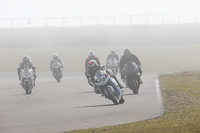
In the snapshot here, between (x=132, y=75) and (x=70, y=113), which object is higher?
(x=132, y=75)

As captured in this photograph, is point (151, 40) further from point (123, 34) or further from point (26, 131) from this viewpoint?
point (26, 131)

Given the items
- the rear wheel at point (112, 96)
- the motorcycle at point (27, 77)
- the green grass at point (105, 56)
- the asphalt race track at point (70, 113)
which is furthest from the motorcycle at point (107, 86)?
the green grass at point (105, 56)

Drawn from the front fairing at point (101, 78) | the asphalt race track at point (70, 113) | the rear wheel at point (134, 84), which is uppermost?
the front fairing at point (101, 78)

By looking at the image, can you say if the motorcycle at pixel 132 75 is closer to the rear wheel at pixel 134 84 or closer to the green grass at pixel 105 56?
the rear wheel at pixel 134 84

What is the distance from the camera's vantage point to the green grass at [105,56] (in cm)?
5331

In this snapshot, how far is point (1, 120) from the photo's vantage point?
13.2 meters

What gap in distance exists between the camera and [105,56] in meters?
59.3

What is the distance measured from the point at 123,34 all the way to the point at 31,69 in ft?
167

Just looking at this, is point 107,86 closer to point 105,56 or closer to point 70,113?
point 70,113

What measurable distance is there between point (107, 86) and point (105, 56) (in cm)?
4356

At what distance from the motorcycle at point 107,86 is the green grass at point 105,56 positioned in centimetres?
3320

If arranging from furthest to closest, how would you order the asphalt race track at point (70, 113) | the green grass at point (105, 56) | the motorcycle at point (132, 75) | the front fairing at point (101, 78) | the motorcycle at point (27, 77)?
the green grass at point (105, 56) < the motorcycle at point (27, 77) < the motorcycle at point (132, 75) < the front fairing at point (101, 78) < the asphalt race track at point (70, 113)

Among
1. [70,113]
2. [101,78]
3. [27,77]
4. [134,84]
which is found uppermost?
[101,78]

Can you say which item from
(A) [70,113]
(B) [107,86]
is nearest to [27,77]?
(B) [107,86]
